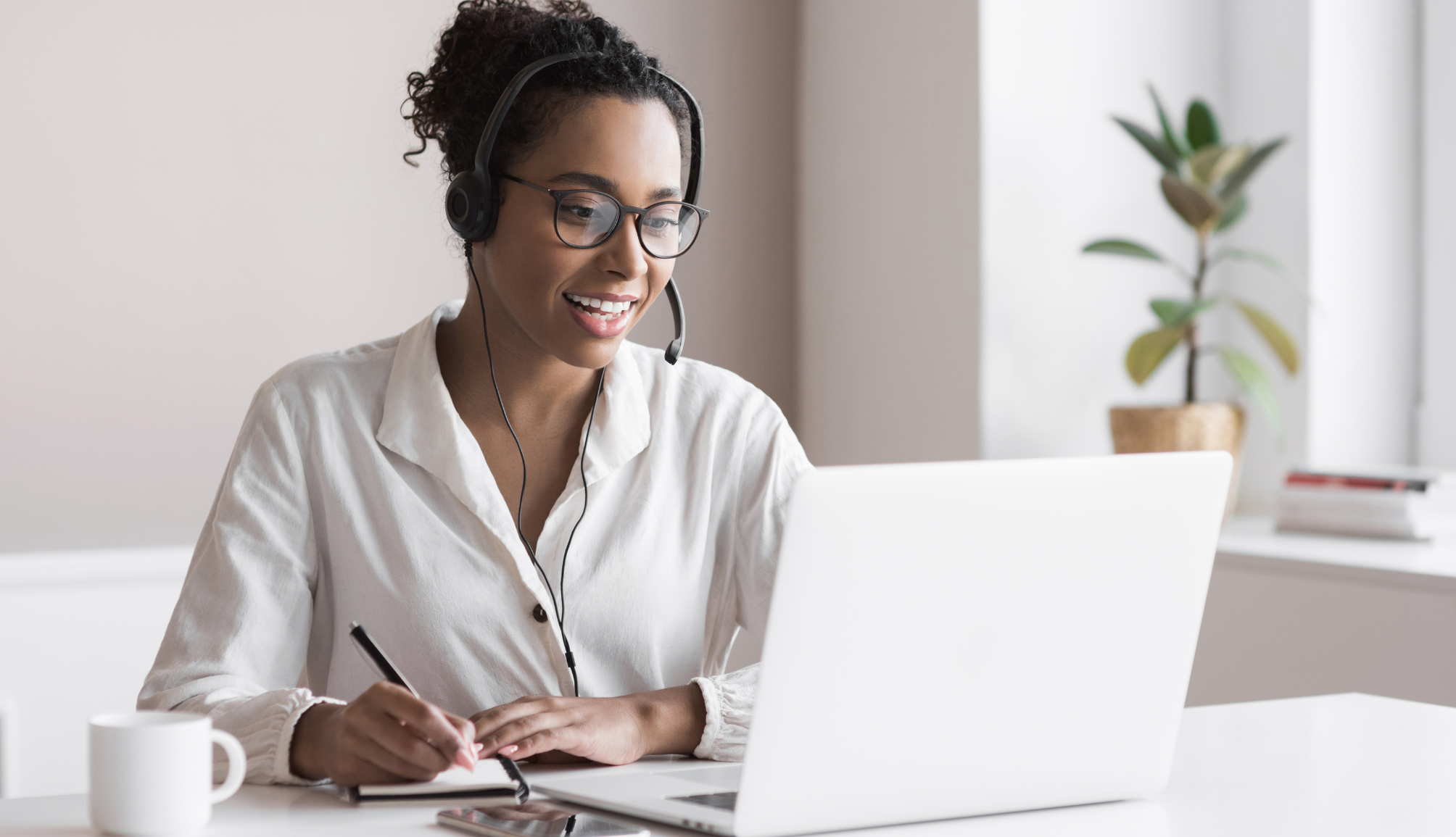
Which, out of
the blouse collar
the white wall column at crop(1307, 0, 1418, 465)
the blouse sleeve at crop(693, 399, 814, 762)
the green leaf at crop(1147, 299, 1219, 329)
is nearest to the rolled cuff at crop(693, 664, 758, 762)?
the blouse sleeve at crop(693, 399, 814, 762)

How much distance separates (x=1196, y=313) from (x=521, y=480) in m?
1.37

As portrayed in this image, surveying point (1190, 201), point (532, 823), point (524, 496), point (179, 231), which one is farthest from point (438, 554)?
point (1190, 201)

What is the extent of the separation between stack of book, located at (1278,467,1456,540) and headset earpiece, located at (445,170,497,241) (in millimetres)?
1550

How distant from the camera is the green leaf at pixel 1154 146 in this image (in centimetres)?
237

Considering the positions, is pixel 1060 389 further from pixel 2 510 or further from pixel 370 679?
pixel 2 510

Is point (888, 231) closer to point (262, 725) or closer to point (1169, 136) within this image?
point (1169, 136)

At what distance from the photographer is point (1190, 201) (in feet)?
7.73

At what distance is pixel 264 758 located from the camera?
1015 millimetres

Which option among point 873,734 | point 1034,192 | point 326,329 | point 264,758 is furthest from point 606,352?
point 1034,192

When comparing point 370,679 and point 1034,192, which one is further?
point 1034,192

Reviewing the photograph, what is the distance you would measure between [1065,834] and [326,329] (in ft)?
5.69

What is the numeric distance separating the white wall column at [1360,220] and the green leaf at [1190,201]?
32cm

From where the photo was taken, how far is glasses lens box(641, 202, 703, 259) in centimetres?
133

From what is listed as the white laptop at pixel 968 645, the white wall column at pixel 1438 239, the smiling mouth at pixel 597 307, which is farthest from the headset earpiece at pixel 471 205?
the white wall column at pixel 1438 239
